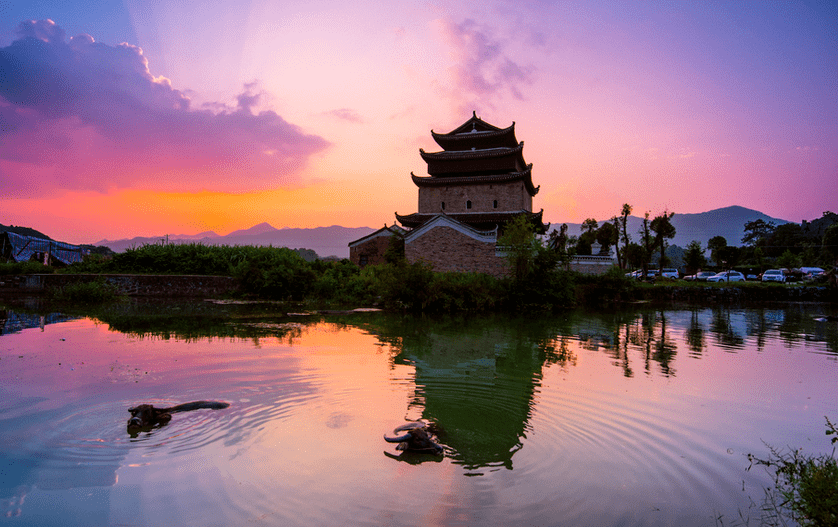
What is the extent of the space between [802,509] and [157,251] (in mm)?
29419

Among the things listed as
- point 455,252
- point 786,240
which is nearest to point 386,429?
point 455,252

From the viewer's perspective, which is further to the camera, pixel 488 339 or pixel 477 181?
pixel 477 181

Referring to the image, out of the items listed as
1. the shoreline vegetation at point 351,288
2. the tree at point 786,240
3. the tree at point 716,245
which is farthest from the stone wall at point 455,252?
the tree at point 786,240

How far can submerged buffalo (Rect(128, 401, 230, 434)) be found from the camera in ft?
17.1

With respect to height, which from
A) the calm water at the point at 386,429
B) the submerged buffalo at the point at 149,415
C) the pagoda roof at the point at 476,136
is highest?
the pagoda roof at the point at 476,136

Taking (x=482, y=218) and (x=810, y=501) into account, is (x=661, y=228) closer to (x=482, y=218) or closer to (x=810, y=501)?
(x=482, y=218)

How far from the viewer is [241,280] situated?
24328mm

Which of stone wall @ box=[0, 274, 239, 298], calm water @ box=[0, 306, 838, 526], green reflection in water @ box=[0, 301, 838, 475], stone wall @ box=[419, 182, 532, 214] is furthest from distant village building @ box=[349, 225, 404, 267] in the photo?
calm water @ box=[0, 306, 838, 526]

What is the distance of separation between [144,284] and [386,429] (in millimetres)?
22426

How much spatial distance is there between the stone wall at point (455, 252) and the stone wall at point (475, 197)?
7.71 metres

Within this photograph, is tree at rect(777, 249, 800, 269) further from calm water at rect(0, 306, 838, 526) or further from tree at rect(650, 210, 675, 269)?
calm water at rect(0, 306, 838, 526)

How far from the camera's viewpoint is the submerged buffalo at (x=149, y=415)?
5.21m

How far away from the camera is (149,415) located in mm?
5363

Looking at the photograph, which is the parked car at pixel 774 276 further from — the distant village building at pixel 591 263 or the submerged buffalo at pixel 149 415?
the submerged buffalo at pixel 149 415
